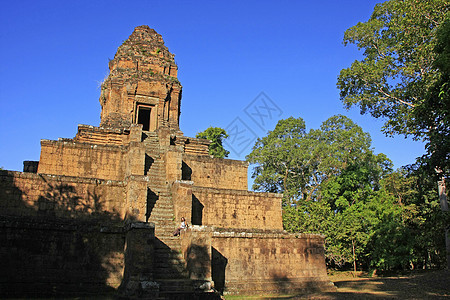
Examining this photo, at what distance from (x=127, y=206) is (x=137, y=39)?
12.1m

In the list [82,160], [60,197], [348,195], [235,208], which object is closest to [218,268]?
[235,208]

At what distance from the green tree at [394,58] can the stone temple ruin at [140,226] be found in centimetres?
863

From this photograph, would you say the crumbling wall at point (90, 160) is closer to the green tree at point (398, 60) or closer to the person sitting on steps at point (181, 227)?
→ the person sitting on steps at point (181, 227)

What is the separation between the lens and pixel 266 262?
14.1 metres

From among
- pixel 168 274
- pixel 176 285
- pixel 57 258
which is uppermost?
pixel 57 258

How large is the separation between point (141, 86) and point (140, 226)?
441 inches

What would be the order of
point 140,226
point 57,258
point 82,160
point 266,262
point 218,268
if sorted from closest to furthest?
point 140,226 < point 57,258 < point 218,268 < point 266,262 < point 82,160

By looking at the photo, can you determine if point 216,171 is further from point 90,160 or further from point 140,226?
point 140,226

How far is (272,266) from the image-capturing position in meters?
14.1

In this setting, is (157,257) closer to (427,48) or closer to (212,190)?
(212,190)

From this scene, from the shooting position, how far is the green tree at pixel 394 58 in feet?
59.0

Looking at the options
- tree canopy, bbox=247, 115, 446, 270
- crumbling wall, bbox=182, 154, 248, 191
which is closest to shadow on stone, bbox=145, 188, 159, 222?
crumbling wall, bbox=182, 154, 248, 191

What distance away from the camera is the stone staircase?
35.6ft

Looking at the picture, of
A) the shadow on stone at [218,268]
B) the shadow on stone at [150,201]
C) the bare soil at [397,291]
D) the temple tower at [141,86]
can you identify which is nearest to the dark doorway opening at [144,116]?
the temple tower at [141,86]
